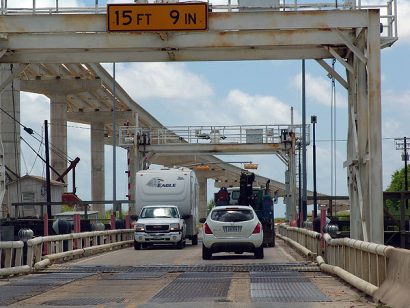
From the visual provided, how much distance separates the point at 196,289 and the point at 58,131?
5896 centimetres

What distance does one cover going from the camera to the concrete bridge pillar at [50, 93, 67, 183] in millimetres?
72750

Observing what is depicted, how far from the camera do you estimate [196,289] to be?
17516 mm

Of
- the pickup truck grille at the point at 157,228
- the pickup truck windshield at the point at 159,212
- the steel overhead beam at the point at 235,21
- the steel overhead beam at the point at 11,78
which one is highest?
the steel overhead beam at the point at 235,21

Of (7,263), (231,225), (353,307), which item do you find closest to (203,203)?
(231,225)

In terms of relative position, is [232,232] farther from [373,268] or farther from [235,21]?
[373,268]

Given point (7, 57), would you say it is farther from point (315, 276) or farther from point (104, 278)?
point (315, 276)

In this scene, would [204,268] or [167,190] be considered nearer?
[204,268]

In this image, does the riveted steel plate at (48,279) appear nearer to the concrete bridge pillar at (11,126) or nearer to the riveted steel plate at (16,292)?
the riveted steel plate at (16,292)

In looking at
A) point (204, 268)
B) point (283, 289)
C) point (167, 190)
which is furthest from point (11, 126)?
point (283, 289)

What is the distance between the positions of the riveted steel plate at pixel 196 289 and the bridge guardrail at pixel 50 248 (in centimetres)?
400

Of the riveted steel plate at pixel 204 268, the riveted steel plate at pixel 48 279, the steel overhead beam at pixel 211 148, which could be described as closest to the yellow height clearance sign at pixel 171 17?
the riveted steel plate at pixel 204 268

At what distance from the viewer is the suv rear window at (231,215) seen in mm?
29594

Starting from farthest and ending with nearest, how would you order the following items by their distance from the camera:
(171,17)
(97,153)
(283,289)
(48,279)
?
(97,153) → (171,17) → (48,279) → (283,289)

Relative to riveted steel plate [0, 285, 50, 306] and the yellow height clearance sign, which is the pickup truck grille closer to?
the yellow height clearance sign
